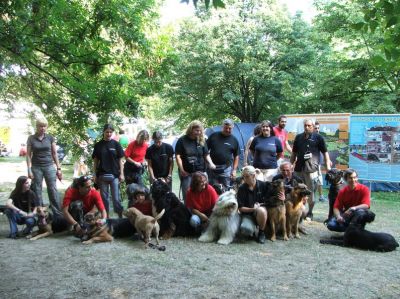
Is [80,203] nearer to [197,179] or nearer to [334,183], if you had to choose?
[197,179]

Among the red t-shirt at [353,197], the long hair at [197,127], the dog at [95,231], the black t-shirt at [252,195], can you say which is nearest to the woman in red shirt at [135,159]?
the long hair at [197,127]

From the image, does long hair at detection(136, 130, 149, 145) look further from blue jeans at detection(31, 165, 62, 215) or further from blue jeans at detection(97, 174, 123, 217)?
blue jeans at detection(31, 165, 62, 215)

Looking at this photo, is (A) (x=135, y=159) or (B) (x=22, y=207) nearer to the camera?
(B) (x=22, y=207)

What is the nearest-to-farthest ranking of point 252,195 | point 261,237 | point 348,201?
1. point 261,237
2. point 252,195
3. point 348,201

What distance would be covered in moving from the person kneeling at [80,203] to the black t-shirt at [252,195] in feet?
6.24

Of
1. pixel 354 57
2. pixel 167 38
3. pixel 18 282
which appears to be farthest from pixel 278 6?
pixel 18 282

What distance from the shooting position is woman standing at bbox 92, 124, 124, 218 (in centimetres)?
647

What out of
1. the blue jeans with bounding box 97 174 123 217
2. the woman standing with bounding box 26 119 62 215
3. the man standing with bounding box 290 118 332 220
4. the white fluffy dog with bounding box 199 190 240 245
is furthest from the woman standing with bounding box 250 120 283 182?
the woman standing with bounding box 26 119 62 215

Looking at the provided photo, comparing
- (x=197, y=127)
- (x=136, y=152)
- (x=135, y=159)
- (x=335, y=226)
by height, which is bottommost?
(x=335, y=226)

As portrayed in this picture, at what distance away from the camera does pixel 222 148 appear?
20.5 feet

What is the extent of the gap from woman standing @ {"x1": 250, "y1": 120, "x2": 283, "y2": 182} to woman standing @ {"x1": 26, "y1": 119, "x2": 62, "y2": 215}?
320cm

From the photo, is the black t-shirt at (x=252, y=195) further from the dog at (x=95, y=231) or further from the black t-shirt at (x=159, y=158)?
the dog at (x=95, y=231)

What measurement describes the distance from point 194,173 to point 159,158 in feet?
3.34

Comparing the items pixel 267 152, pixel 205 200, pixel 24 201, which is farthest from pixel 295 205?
pixel 24 201
